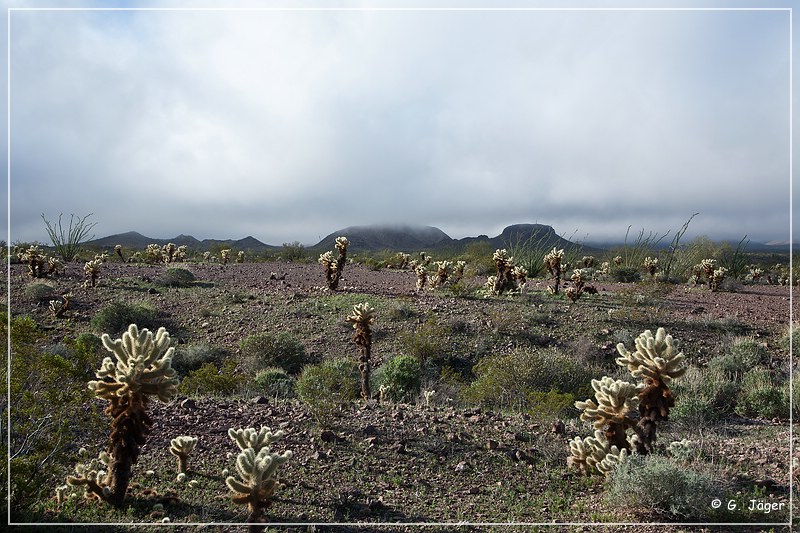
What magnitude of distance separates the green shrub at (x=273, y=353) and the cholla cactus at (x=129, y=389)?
6795 millimetres

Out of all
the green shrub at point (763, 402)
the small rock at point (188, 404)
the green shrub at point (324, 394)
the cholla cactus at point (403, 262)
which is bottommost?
the green shrub at point (763, 402)

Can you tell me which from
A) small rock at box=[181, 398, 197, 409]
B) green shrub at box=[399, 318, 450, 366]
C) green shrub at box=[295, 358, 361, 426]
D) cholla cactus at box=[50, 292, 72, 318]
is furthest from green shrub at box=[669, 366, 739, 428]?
cholla cactus at box=[50, 292, 72, 318]

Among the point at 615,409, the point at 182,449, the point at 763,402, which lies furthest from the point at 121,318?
the point at 763,402

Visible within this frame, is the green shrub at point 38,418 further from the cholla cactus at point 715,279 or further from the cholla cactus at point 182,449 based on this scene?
the cholla cactus at point 715,279

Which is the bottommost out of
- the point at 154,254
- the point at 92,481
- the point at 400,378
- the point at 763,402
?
the point at 763,402

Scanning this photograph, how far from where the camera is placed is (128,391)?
14.5ft

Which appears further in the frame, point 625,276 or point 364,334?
point 625,276

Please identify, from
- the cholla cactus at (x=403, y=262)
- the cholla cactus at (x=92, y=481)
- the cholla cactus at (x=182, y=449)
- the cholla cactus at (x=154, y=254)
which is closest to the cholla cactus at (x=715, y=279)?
the cholla cactus at (x=403, y=262)

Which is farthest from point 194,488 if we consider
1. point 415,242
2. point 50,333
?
point 415,242

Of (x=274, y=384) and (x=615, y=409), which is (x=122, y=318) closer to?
(x=274, y=384)

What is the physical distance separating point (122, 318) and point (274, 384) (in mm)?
6828

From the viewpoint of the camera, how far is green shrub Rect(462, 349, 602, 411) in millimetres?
9102

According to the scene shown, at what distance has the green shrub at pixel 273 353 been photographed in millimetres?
11570

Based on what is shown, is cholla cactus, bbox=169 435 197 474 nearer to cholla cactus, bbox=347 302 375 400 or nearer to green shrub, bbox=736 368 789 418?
cholla cactus, bbox=347 302 375 400
